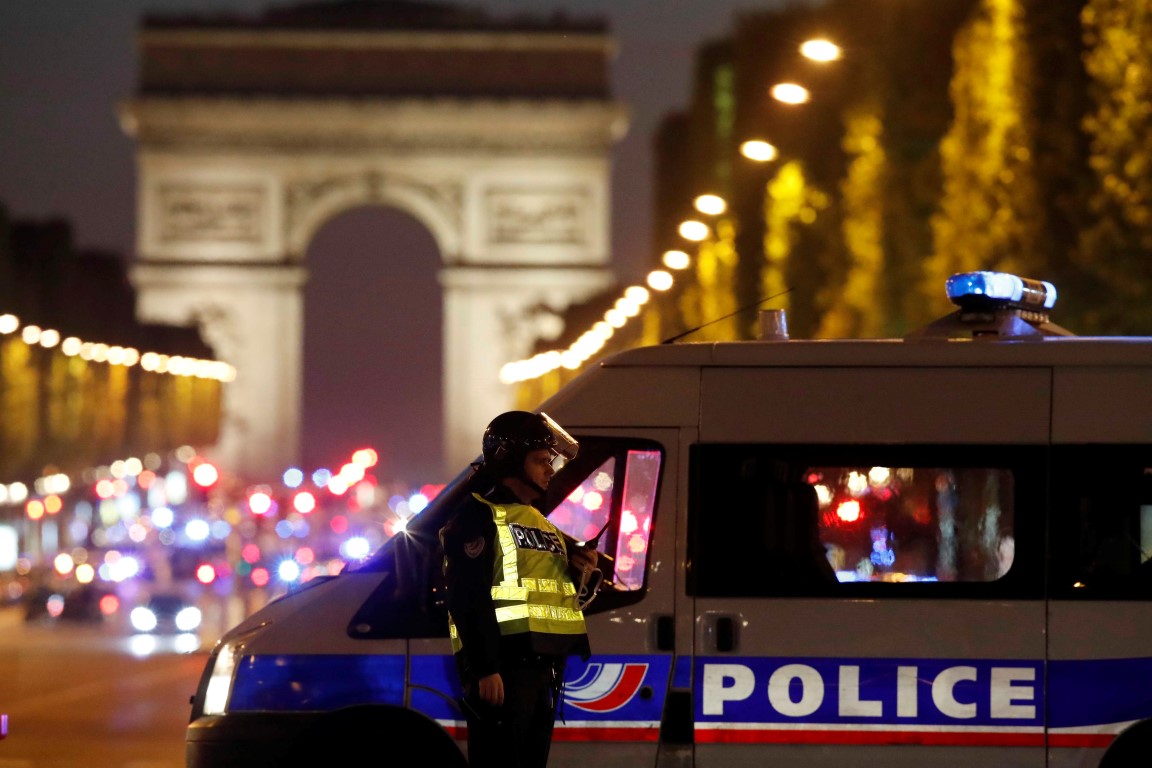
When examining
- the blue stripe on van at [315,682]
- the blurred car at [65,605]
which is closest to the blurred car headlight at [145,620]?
the blurred car at [65,605]

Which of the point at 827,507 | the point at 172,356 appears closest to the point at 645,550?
the point at 827,507

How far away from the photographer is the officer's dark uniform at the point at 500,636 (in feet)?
20.8

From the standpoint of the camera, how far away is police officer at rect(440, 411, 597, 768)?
634 cm

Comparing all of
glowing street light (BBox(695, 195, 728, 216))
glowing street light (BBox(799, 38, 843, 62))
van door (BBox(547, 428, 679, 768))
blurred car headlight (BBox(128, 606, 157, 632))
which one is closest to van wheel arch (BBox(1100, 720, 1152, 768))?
van door (BBox(547, 428, 679, 768))

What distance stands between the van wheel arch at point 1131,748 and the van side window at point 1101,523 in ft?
1.23

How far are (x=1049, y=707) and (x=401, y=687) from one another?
1.87 meters

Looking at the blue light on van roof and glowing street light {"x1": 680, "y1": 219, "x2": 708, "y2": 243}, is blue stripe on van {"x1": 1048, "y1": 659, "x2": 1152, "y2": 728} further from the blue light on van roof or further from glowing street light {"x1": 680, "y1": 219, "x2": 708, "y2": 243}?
glowing street light {"x1": 680, "y1": 219, "x2": 708, "y2": 243}

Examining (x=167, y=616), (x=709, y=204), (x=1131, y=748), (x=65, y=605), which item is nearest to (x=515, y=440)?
(x=1131, y=748)

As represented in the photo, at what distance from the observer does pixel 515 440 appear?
254 inches

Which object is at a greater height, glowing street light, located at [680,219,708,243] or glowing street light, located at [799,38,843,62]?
glowing street light, located at [799,38,843,62]

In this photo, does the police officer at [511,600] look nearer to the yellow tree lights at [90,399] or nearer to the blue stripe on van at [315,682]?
the blue stripe on van at [315,682]

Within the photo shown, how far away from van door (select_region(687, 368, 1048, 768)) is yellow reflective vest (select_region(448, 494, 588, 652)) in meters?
0.77

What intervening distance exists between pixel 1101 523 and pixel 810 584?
86 centimetres

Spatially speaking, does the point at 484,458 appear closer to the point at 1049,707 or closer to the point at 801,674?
the point at 801,674
